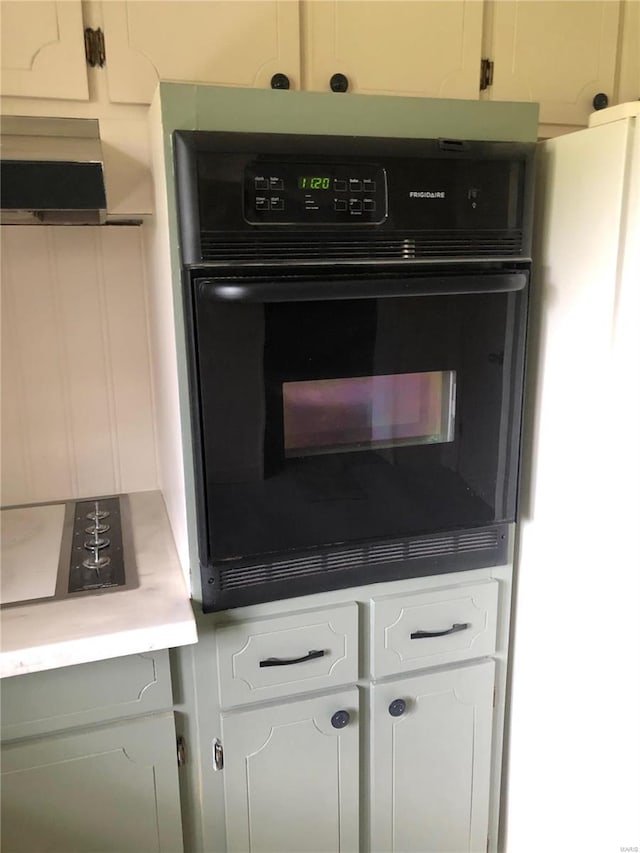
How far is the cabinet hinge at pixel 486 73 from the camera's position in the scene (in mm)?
1501

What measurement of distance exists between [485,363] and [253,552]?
0.53 m

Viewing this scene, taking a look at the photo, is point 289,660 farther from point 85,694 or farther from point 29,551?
point 29,551

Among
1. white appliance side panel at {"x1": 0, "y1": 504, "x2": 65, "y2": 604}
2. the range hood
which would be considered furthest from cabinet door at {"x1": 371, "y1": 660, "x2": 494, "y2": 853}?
the range hood

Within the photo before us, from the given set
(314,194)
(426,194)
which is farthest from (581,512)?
(314,194)

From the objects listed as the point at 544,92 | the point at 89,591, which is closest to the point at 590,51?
the point at 544,92

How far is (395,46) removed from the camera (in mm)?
1438

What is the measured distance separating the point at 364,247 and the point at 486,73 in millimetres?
637

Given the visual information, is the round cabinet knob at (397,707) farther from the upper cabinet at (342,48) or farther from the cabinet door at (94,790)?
the upper cabinet at (342,48)

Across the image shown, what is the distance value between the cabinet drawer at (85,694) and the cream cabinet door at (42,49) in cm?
102

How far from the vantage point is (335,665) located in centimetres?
134

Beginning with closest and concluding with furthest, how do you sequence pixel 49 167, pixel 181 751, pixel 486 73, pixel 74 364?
pixel 49 167 → pixel 181 751 → pixel 486 73 → pixel 74 364

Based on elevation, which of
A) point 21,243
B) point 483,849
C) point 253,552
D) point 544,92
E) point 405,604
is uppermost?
point 544,92

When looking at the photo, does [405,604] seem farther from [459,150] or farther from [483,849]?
[459,150]

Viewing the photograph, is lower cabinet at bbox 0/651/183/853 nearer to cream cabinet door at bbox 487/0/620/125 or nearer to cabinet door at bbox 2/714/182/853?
cabinet door at bbox 2/714/182/853
